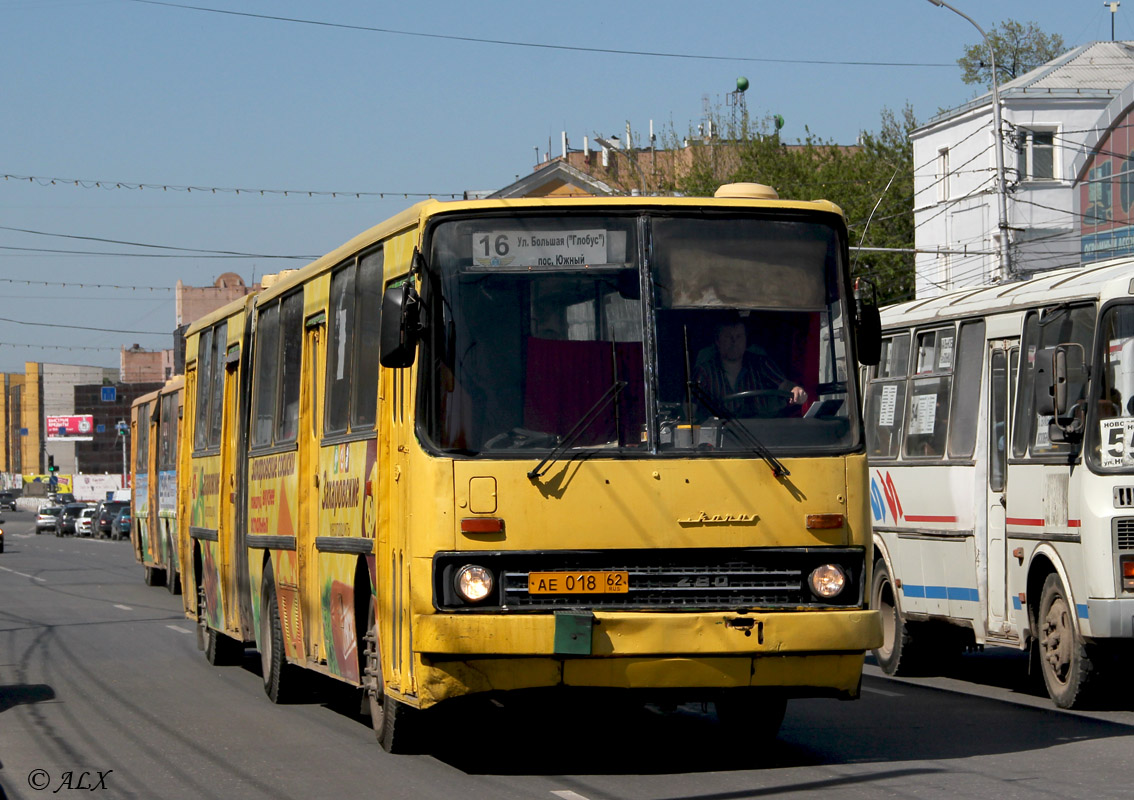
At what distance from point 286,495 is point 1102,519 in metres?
5.63

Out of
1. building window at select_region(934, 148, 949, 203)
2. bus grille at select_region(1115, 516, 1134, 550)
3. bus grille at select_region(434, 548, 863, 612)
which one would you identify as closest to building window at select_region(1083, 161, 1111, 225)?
building window at select_region(934, 148, 949, 203)

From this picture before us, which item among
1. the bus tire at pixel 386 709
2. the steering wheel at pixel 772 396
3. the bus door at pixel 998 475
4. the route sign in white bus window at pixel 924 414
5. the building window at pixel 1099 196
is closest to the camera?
the steering wheel at pixel 772 396

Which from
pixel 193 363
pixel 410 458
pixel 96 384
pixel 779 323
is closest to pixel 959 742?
pixel 779 323

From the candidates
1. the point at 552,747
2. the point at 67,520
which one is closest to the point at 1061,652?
the point at 552,747

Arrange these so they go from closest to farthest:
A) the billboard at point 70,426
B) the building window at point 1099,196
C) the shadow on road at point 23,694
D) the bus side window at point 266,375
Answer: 1. the bus side window at point 266,375
2. the shadow on road at point 23,694
3. the building window at point 1099,196
4. the billboard at point 70,426

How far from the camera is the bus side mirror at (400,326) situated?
29.3 ft

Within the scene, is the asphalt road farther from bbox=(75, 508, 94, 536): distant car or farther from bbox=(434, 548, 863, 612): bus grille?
bbox=(75, 508, 94, 536): distant car

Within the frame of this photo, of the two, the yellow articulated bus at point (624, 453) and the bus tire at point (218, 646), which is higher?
the yellow articulated bus at point (624, 453)

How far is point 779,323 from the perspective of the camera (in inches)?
368

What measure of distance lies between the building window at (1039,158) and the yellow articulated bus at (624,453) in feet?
153

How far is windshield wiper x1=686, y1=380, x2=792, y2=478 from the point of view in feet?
29.8

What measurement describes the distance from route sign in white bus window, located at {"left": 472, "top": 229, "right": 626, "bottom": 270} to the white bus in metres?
3.96

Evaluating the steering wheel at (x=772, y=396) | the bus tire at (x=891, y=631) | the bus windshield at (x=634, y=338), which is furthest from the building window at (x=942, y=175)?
the steering wheel at (x=772, y=396)

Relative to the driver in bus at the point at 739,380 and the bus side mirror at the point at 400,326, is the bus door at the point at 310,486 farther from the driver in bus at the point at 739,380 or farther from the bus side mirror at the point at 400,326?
the driver in bus at the point at 739,380
